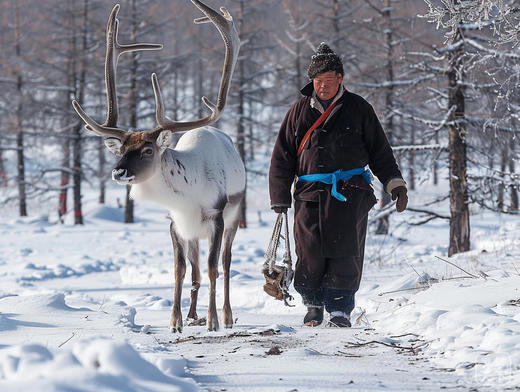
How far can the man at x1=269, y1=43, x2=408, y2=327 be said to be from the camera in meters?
5.08

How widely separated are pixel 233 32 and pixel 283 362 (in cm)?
375

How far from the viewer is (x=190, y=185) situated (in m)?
5.82

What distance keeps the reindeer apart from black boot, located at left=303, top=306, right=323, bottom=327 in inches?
34.2

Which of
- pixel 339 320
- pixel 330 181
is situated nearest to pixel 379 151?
pixel 330 181

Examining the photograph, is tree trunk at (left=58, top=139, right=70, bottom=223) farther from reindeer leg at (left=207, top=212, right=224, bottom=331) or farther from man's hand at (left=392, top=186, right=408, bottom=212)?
man's hand at (left=392, top=186, right=408, bottom=212)

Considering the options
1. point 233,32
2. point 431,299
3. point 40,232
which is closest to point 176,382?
point 431,299

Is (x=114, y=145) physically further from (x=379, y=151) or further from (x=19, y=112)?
(x=19, y=112)

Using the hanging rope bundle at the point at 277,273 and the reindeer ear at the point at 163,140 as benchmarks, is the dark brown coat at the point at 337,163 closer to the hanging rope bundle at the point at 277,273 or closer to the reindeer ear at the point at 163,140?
the hanging rope bundle at the point at 277,273

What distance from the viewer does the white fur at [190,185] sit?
564cm

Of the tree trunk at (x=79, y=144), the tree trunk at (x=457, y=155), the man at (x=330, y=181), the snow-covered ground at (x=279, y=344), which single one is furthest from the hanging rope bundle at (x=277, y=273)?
the tree trunk at (x=79, y=144)

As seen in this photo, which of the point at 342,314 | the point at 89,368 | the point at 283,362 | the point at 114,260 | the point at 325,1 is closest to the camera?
the point at 89,368

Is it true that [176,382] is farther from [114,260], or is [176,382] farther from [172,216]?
[114,260]

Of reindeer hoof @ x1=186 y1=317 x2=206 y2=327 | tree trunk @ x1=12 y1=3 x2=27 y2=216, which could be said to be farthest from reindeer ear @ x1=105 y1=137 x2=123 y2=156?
tree trunk @ x1=12 y1=3 x2=27 y2=216

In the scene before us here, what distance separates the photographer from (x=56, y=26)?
915 inches
